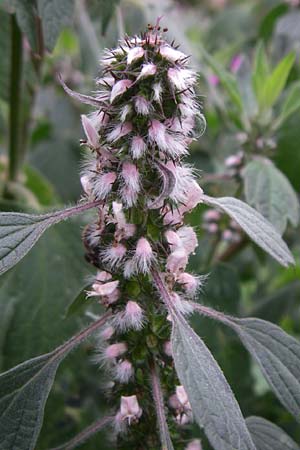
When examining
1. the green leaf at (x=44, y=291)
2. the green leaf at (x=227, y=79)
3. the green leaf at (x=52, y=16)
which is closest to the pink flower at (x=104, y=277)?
the green leaf at (x=44, y=291)

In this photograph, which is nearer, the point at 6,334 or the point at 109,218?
the point at 109,218

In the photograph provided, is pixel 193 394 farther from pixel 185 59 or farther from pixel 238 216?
pixel 185 59

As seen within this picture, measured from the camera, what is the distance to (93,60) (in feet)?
5.80

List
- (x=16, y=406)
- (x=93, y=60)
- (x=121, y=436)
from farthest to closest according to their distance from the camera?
(x=93, y=60) → (x=121, y=436) → (x=16, y=406)

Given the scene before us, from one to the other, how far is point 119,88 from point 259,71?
0.83 m

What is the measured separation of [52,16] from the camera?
3.82ft

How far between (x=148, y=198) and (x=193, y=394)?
0.89ft

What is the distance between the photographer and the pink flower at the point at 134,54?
0.83 meters

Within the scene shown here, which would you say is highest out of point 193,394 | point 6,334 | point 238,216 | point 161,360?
point 6,334

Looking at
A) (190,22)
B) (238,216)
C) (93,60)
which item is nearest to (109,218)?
(238,216)

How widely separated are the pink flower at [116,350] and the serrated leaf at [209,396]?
0.54 feet

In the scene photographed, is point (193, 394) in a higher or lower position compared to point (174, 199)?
lower

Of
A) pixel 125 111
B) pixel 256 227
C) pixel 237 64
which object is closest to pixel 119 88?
pixel 125 111

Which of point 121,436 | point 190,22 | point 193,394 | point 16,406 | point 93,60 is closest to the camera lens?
point 193,394
